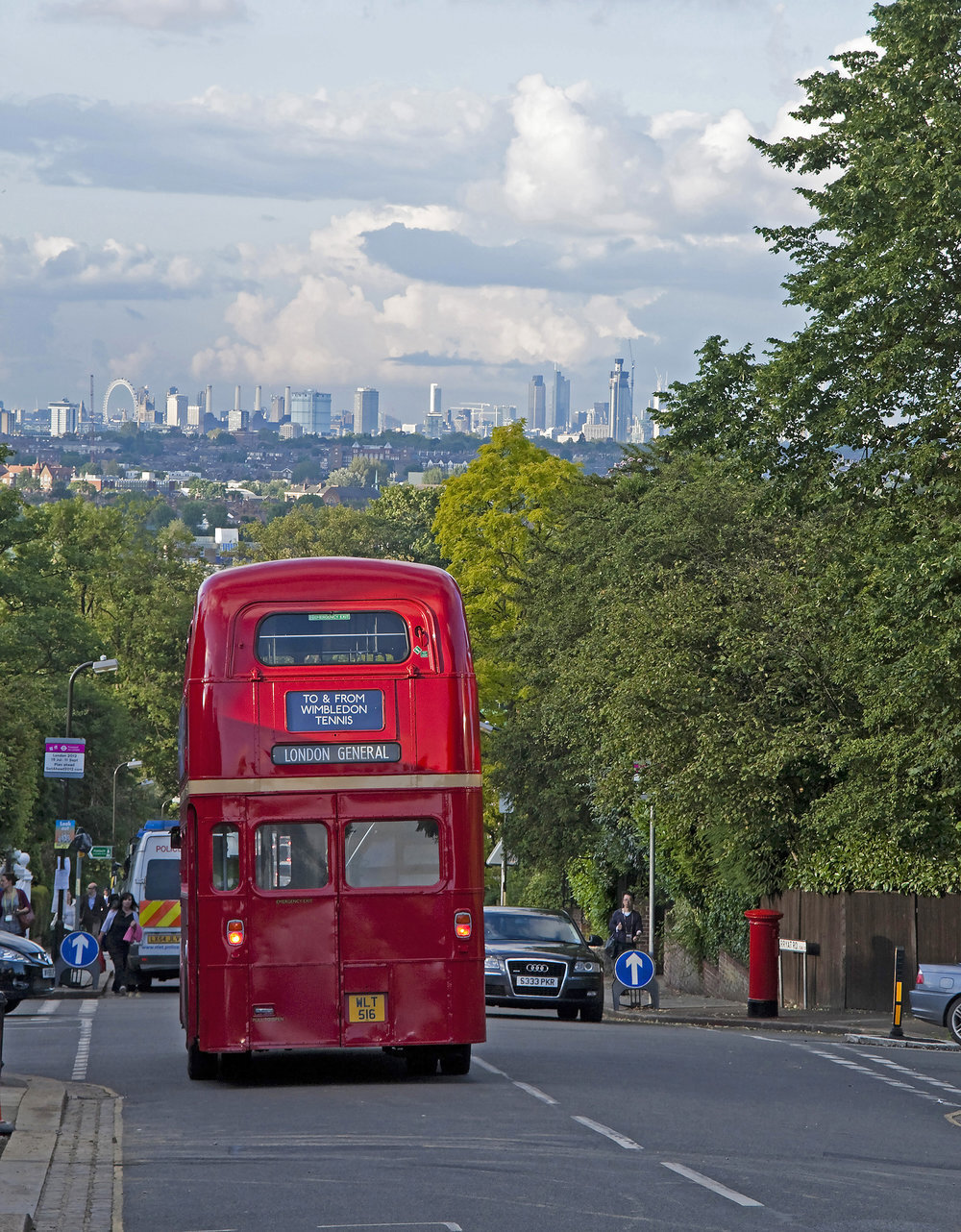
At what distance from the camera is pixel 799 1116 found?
574 inches

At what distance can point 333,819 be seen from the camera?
1587 cm

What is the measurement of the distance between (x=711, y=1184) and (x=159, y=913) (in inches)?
984

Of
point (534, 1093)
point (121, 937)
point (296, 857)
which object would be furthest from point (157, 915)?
point (534, 1093)

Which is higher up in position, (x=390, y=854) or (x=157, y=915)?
(x=390, y=854)

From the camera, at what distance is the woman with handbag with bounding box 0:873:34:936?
33844 mm

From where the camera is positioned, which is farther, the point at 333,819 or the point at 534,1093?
the point at 333,819

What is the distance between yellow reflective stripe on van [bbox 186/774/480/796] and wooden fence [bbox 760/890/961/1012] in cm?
1454

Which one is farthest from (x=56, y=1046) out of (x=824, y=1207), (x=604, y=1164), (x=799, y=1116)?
(x=824, y=1207)

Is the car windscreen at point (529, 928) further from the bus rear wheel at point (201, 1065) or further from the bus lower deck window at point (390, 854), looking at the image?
the bus lower deck window at point (390, 854)

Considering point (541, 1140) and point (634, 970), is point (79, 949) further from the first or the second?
point (541, 1140)

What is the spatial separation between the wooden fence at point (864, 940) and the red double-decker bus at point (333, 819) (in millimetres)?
14133

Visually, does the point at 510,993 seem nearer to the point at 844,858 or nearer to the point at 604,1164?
the point at 844,858

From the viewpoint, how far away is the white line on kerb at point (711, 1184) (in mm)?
10523

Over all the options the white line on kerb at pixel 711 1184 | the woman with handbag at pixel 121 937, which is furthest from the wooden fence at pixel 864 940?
the white line on kerb at pixel 711 1184
